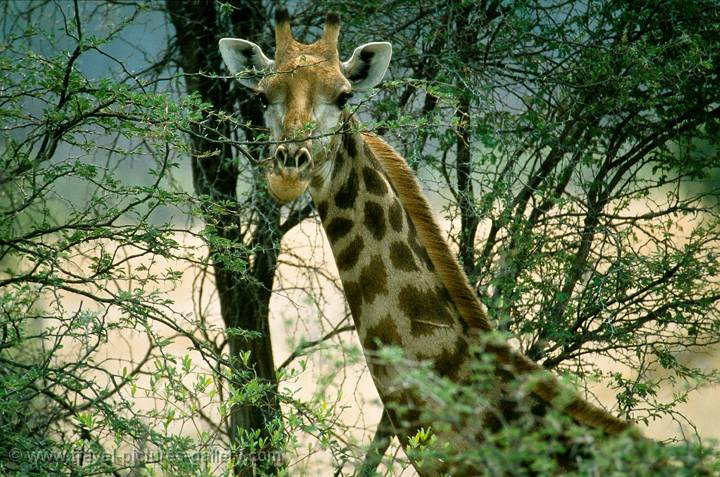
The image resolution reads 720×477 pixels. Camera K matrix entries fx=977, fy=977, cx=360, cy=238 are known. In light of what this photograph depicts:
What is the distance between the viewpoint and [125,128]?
505 centimetres

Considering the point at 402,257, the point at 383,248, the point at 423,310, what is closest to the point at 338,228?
the point at 383,248

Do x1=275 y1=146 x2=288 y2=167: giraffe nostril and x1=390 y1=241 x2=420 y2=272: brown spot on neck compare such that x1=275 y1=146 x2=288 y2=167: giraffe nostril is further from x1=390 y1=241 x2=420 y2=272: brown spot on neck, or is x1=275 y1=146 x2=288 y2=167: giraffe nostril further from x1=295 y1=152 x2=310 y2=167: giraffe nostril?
x1=390 y1=241 x2=420 y2=272: brown spot on neck

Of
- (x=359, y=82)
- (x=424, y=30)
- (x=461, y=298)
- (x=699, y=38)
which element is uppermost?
(x=424, y=30)

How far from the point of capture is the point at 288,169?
4.74 meters

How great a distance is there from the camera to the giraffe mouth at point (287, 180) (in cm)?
473

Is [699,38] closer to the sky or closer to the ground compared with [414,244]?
closer to the sky

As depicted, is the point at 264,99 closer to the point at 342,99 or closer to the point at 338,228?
the point at 342,99

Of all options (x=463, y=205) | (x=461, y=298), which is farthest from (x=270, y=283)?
(x=461, y=298)

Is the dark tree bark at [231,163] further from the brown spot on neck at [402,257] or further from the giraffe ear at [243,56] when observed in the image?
the brown spot on neck at [402,257]

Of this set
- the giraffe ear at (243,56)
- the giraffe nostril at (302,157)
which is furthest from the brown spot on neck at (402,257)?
the giraffe ear at (243,56)

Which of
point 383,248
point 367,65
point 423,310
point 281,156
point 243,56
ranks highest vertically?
point 243,56

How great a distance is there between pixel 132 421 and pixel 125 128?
1.55 meters

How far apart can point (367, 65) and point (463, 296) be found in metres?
1.58

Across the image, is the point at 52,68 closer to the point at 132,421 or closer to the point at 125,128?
the point at 125,128
